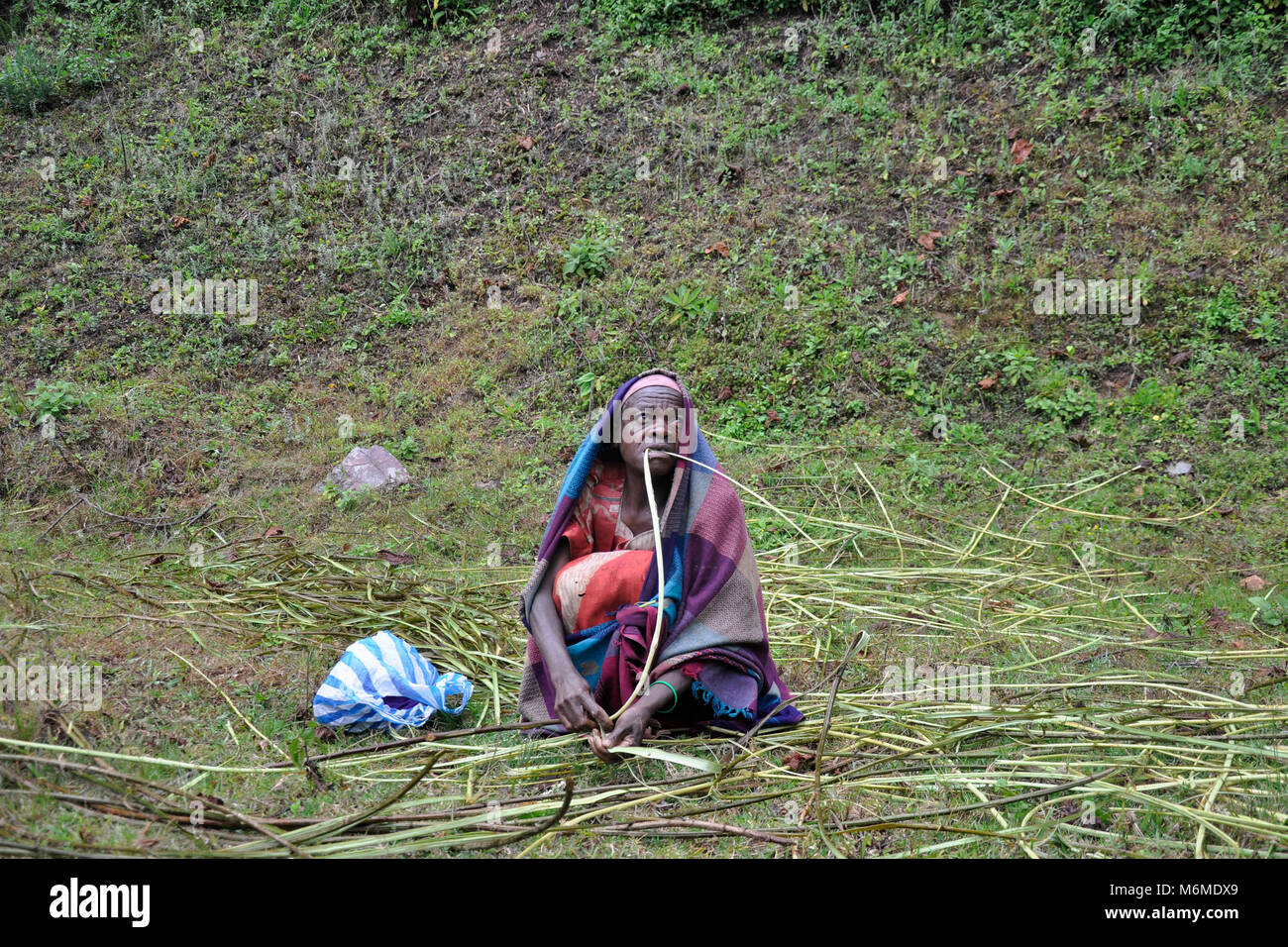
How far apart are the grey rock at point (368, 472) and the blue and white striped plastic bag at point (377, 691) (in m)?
2.91

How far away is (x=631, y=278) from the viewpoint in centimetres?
757

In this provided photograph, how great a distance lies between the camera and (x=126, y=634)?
3799 millimetres

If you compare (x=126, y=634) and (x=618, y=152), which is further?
(x=618, y=152)

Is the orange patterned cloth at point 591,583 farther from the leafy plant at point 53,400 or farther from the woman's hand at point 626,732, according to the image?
the leafy plant at point 53,400

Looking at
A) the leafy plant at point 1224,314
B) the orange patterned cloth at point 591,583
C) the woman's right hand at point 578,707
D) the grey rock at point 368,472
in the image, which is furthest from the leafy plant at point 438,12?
the woman's right hand at point 578,707

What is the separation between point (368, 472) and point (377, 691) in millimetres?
3217

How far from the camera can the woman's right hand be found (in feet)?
9.35

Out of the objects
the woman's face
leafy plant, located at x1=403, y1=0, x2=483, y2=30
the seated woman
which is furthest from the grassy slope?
the woman's face

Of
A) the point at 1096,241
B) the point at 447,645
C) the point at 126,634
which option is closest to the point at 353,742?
the point at 447,645

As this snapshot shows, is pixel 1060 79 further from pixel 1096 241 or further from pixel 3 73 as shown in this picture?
pixel 3 73

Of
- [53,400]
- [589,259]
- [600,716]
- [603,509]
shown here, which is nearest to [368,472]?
[53,400]

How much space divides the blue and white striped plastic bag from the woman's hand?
76 cm

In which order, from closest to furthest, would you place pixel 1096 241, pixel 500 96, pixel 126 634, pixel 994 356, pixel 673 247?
pixel 126 634 → pixel 994 356 → pixel 1096 241 → pixel 673 247 → pixel 500 96

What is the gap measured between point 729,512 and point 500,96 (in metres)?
7.42
